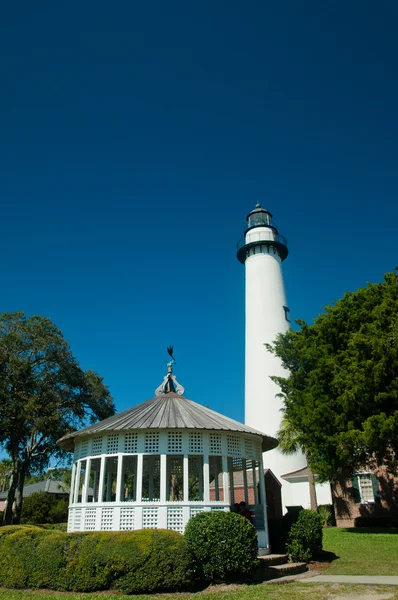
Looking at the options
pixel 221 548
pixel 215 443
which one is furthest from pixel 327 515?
pixel 221 548

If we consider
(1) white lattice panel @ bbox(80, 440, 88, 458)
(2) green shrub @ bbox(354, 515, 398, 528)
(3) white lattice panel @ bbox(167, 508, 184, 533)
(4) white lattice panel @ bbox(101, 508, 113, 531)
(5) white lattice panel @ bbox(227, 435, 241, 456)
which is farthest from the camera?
(2) green shrub @ bbox(354, 515, 398, 528)

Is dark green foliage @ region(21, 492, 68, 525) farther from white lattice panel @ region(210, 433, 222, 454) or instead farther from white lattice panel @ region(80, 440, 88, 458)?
white lattice panel @ region(210, 433, 222, 454)

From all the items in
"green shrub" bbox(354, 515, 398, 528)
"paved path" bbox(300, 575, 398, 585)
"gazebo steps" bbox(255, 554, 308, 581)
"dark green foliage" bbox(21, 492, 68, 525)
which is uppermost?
"dark green foliage" bbox(21, 492, 68, 525)

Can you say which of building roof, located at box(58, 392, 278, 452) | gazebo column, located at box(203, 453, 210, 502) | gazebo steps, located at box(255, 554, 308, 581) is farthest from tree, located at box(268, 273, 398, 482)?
gazebo column, located at box(203, 453, 210, 502)

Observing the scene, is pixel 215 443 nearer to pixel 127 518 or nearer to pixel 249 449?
pixel 249 449

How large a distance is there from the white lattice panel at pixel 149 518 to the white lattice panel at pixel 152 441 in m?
1.64

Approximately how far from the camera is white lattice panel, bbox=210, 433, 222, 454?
1378 cm

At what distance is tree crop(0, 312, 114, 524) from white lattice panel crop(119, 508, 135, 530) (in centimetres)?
1687

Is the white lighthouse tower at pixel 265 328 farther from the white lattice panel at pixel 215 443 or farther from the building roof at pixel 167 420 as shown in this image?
the white lattice panel at pixel 215 443

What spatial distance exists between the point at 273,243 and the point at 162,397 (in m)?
22.2

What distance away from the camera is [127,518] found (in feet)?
41.9

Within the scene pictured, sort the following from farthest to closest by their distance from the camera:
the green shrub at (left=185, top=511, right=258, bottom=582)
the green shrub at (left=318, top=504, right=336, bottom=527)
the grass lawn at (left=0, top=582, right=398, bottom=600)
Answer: the green shrub at (left=318, top=504, right=336, bottom=527), the green shrub at (left=185, top=511, right=258, bottom=582), the grass lawn at (left=0, top=582, right=398, bottom=600)

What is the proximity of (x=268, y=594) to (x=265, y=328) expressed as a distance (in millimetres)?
24305

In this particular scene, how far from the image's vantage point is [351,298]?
871 inches
